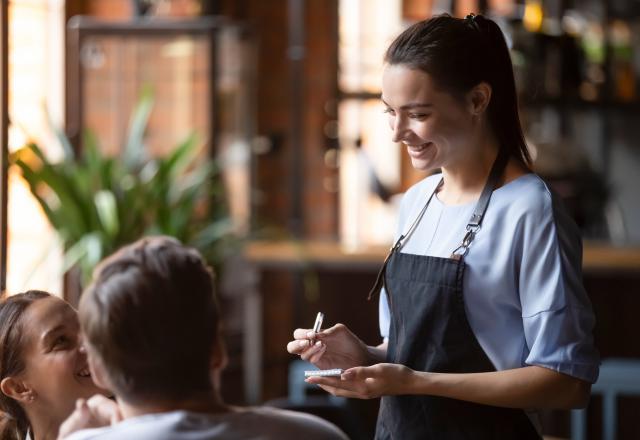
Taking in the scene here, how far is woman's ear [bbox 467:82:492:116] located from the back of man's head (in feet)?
1.72

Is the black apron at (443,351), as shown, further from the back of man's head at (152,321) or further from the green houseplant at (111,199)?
the green houseplant at (111,199)

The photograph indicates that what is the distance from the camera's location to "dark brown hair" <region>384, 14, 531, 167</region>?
1.57 metres

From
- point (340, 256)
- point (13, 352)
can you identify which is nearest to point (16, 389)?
point (13, 352)

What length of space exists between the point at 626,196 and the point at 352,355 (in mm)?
5781

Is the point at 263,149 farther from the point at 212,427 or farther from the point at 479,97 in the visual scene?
the point at 212,427

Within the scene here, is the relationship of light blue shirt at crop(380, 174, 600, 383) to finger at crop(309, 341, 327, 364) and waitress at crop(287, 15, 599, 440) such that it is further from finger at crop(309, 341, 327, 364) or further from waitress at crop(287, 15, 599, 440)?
finger at crop(309, 341, 327, 364)

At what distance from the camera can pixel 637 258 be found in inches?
166

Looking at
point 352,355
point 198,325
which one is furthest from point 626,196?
point 198,325

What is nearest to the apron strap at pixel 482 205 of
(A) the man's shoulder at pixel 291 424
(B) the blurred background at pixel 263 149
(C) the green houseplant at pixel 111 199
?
(A) the man's shoulder at pixel 291 424

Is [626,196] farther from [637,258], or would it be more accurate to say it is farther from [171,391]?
[171,391]

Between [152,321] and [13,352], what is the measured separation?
1.63ft

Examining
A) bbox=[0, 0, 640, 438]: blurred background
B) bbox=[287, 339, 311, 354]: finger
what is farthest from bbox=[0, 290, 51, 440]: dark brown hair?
bbox=[0, 0, 640, 438]: blurred background

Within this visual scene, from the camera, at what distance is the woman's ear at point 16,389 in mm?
1621

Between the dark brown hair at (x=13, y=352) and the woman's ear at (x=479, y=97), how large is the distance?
68cm
